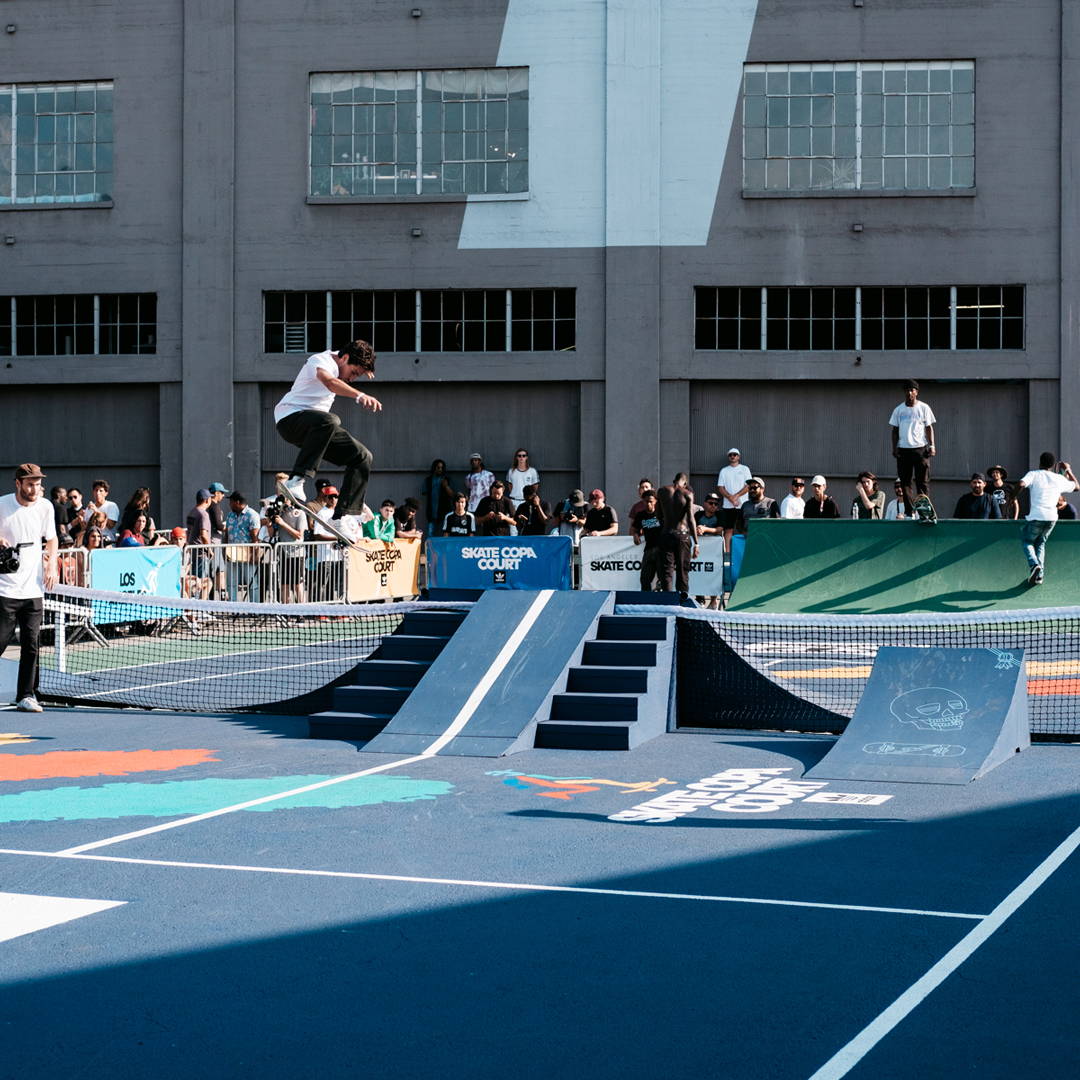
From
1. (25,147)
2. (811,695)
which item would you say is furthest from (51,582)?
(25,147)

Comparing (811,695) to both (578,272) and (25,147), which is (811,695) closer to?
(578,272)

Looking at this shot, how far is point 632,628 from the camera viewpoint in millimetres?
13773

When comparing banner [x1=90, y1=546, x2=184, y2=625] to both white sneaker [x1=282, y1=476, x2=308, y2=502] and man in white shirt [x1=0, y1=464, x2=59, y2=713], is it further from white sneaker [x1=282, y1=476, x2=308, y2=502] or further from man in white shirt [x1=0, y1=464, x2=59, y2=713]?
white sneaker [x1=282, y1=476, x2=308, y2=502]

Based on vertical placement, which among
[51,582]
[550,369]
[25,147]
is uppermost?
[25,147]

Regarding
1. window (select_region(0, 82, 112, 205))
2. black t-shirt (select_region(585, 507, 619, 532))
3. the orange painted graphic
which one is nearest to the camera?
the orange painted graphic

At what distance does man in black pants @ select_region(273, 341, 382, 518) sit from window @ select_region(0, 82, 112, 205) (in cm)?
2227

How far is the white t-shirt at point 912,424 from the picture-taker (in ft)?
68.5

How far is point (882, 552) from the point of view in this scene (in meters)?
21.7

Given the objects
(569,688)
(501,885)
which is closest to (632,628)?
(569,688)

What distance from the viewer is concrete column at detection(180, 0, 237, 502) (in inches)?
1271

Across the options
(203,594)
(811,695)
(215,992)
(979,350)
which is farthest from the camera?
(979,350)

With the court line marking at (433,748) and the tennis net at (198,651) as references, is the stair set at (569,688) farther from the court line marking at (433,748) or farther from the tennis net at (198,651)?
the tennis net at (198,651)

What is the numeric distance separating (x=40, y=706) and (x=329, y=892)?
27.5 feet

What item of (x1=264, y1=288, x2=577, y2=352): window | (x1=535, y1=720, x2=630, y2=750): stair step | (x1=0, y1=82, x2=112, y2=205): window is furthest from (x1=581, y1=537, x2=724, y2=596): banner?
(x1=0, y1=82, x2=112, y2=205): window
